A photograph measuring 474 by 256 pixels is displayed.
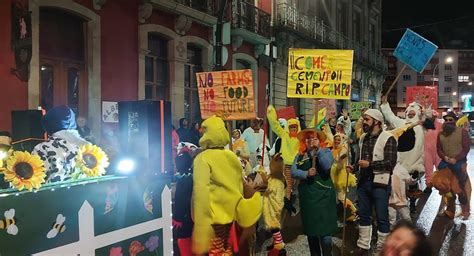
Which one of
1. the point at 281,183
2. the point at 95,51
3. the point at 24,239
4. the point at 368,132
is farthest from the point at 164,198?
the point at 95,51

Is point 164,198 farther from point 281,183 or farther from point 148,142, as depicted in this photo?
point 281,183

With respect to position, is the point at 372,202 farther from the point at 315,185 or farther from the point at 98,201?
the point at 98,201

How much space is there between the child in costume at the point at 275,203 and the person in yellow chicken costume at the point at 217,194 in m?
1.50

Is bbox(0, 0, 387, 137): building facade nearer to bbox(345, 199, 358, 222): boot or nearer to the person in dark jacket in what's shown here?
the person in dark jacket

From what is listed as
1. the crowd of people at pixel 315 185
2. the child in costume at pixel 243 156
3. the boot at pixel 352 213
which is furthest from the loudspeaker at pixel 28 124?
the boot at pixel 352 213

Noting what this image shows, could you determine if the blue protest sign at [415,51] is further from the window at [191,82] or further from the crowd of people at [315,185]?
the window at [191,82]

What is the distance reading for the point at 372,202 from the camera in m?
6.27

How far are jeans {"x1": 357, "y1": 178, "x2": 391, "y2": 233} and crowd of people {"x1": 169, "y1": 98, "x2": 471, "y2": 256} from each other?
1 cm

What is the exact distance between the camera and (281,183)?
20.7ft

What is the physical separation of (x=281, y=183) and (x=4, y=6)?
7018 mm

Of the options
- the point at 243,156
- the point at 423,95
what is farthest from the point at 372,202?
the point at 423,95

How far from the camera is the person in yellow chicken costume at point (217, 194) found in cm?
426

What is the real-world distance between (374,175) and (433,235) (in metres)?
2.14

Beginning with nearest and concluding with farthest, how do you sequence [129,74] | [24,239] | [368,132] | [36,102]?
[24,239] < [368,132] < [36,102] < [129,74]
